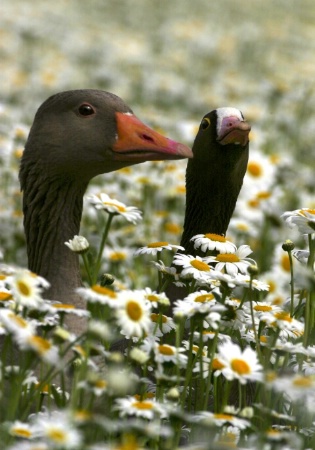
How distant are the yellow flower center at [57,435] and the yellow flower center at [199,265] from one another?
169 cm

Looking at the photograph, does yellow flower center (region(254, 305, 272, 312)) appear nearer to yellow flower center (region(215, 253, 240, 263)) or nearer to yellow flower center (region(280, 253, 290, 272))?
yellow flower center (region(215, 253, 240, 263))

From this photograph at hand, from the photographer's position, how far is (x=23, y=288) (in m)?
3.42

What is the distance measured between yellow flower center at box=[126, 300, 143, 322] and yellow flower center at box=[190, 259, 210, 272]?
85 cm

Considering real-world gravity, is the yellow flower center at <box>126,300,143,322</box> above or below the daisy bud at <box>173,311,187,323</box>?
below

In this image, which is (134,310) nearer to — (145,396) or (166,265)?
(145,396)

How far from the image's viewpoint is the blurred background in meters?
9.81

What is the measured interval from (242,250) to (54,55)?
13.6m

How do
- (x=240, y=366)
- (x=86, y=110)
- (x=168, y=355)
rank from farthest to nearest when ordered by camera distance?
(x=86, y=110), (x=168, y=355), (x=240, y=366)

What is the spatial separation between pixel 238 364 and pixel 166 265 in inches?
133

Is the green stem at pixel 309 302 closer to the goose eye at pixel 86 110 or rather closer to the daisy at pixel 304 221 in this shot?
the daisy at pixel 304 221

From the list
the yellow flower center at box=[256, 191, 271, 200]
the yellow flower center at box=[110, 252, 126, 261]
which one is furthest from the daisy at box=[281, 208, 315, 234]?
the yellow flower center at box=[256, 191, 271, 200]

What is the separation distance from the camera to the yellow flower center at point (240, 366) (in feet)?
11.9

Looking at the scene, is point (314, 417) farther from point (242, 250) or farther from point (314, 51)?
point (314, 51)

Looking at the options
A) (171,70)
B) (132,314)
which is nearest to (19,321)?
(132,314)
